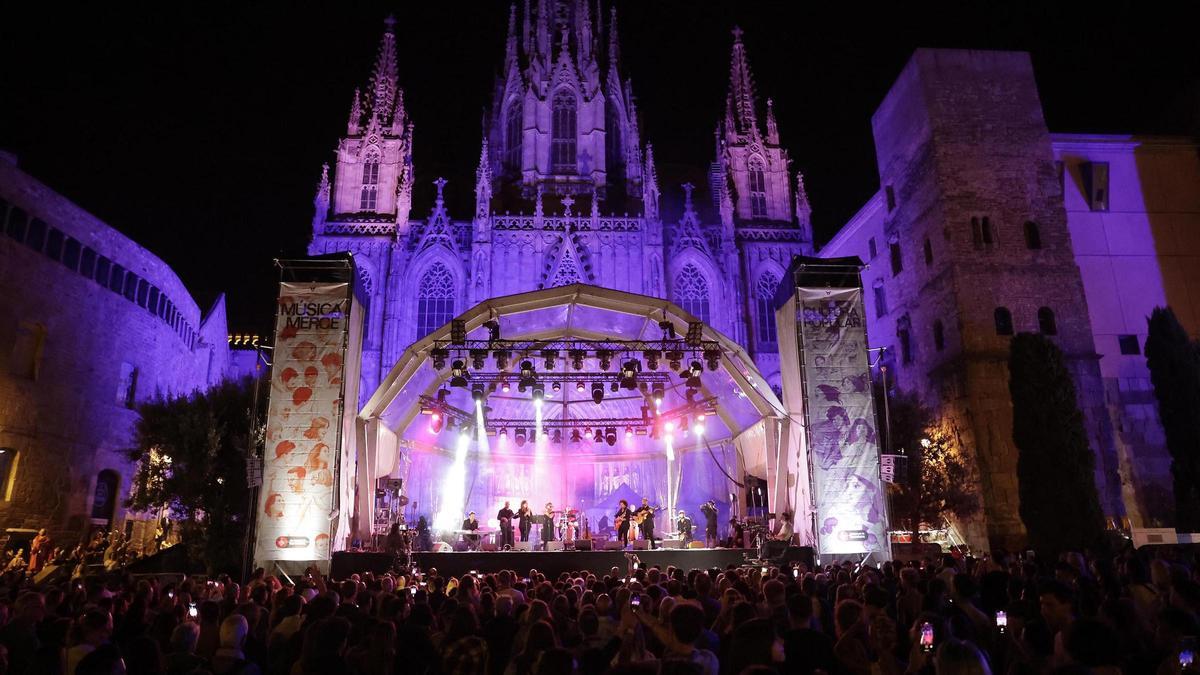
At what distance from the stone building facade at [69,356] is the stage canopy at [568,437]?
33.1ft

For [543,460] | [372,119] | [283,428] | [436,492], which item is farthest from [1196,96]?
[372,119]

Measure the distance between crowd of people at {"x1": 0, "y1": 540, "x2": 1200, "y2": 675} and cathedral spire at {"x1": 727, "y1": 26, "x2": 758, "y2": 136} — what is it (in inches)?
1511

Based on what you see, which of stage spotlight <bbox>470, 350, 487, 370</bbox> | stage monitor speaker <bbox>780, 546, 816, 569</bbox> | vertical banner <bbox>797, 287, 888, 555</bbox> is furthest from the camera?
stage spotlight <bbox>470, 350, 487, 370</bbox>

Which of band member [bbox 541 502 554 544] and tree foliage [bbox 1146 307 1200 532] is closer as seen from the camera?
band member [bbox 541 502 554 544]

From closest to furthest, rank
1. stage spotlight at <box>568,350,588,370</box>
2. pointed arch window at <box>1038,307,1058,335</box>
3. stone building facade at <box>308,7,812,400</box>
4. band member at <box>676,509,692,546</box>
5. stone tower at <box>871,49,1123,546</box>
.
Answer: stage spotlight at <box>568,350,588,370</box> < band member at <box>676,509,692,546</box> < stone tower at <box>871,49,1123,546</box> < pointed arch window at <box>1038,307,1058,335</box> < stone building facade at <box>308,7,812,400</box>

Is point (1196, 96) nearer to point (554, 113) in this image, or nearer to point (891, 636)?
point (554, 113)

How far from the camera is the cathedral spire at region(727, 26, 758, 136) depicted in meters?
42.6

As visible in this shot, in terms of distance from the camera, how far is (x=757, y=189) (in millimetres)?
41031

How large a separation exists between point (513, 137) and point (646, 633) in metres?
40.5

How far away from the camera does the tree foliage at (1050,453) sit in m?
19.1

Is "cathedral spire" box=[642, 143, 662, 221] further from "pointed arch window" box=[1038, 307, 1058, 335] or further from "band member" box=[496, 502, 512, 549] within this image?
"band member" box=[496, 502, 512, 549]

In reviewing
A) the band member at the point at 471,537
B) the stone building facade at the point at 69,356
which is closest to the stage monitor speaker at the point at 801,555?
the band member at the point at 471,537

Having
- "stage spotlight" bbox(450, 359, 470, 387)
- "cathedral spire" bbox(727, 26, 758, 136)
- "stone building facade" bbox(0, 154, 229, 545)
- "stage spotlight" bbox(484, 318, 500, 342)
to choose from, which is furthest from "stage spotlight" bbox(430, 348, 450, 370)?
"cathedral spire" bbox(727, 26, 758, 136)

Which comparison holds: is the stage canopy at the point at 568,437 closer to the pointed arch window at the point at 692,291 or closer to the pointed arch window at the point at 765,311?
the pointed arch window at the point at 692,291
